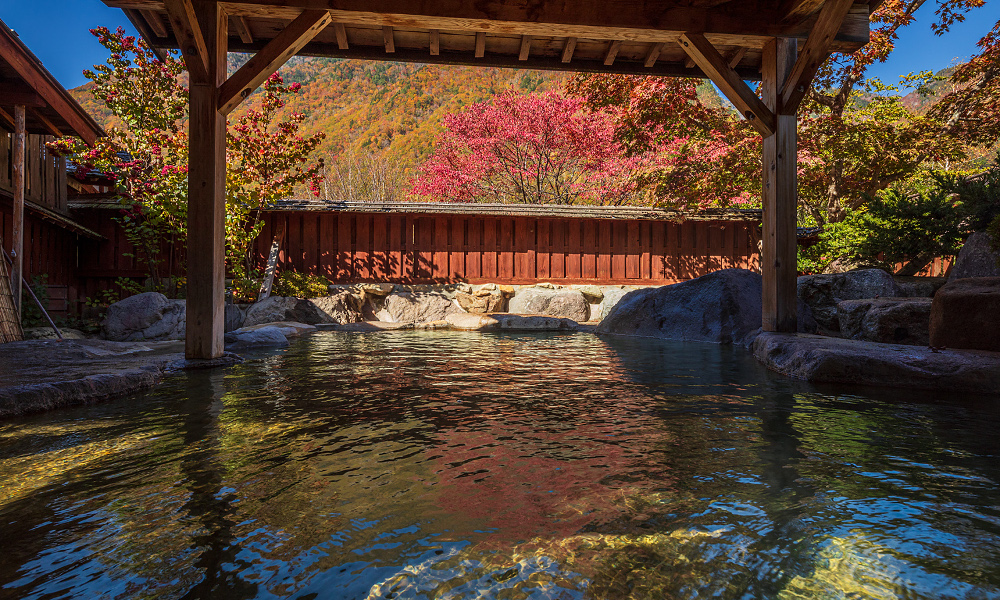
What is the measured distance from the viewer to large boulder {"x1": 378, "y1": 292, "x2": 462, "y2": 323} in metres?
12.2

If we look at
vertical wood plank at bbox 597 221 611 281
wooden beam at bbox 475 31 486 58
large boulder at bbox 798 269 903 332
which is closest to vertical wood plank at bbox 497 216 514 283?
vertical wood plank at bbox 597 221 611 281

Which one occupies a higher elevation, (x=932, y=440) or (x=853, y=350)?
(x=853, y=350)

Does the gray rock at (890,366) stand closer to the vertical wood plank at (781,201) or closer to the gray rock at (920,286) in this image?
the vertical wood plank at (781,201)

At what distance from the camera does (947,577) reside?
1366 mm

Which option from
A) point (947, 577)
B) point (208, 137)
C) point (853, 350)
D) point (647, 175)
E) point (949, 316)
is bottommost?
point (947, 577)

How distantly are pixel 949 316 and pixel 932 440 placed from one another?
8.03ft

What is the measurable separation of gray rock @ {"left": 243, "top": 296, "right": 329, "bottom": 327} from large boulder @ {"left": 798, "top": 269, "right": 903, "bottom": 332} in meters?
9.26

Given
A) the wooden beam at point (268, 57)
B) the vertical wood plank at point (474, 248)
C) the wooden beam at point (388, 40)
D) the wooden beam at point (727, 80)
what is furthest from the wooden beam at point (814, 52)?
the vertical wood plank at point (474, 248)

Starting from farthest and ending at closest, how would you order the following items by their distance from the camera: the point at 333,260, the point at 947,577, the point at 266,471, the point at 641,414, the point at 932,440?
the point at 333,260 → the point at 641,414 → the point at 932,440 → the point at 266,471 → the point at 947,577

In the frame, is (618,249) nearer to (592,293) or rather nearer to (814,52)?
(592,293)

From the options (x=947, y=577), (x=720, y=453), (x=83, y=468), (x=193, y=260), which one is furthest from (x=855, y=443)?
(x=193, y=260)

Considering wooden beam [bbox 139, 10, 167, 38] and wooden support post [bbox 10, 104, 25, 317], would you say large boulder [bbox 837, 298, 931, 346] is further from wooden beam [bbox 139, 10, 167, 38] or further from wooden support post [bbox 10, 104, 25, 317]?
wooden support post [bbox 10, 104, 25, 317]

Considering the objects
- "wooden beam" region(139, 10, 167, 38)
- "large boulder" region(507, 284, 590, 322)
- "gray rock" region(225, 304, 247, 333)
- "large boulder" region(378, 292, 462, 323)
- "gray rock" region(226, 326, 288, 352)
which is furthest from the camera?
"large boulder" region(507, 284, 590, 322)

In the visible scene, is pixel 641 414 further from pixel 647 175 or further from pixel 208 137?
pixel 647 175
